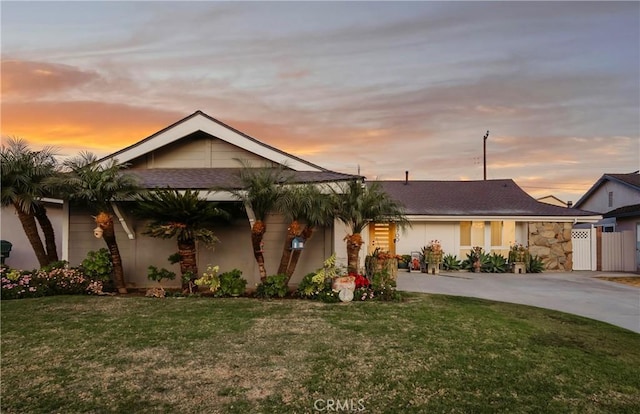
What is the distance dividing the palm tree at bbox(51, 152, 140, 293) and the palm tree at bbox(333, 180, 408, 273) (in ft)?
16.6

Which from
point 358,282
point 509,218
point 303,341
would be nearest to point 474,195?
point 509,218

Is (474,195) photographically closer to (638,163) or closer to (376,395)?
(638,163)

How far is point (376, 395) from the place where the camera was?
450 cm

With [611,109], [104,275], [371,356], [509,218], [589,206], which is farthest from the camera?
[589,206]

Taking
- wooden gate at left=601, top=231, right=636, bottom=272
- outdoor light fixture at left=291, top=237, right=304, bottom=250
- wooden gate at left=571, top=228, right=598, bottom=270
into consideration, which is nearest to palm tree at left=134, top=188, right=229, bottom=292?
outdoor light fixture at left=291, top=237, right=304, bottom=250

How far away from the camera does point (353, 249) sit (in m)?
10.5

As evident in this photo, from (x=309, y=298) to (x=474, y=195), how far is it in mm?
14010

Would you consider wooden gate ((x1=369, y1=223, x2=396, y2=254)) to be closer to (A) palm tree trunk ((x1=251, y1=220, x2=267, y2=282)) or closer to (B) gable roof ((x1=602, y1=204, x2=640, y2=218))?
(A) palm tree trunk ((x1=251, y1=220, x2=267, y2=282))

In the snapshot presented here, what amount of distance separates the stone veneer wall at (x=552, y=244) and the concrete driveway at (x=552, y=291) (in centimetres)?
132

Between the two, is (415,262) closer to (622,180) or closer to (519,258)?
(519,258)

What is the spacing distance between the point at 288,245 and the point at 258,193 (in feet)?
5.22

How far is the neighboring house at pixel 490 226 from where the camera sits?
1869cm

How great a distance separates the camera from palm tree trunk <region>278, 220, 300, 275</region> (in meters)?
10.4

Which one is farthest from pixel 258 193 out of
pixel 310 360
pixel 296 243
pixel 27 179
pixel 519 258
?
pixel 519 258
